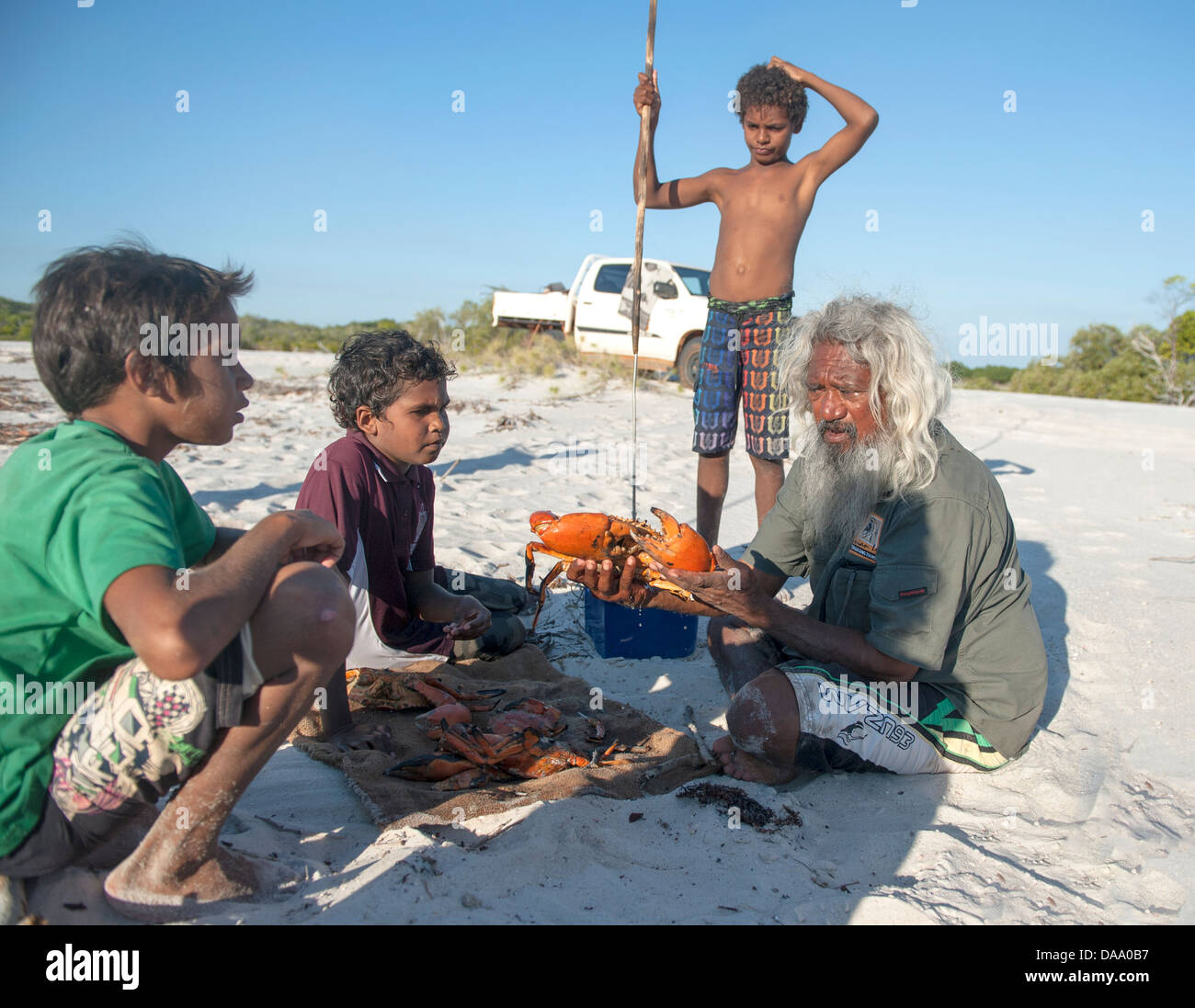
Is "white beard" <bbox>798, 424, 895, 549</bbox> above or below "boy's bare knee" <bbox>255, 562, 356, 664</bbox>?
A: above

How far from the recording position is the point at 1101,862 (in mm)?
2043

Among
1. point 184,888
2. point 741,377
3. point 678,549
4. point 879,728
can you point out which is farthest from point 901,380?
point 184,888

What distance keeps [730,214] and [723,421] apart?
1.18m

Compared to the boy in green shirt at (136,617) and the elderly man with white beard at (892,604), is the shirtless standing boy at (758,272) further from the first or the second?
the boy in green shirt at (136,617)

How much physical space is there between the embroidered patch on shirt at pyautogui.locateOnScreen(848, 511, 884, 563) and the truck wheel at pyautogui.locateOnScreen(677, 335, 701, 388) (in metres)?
8.68

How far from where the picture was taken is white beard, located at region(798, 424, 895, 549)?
8.18 feet

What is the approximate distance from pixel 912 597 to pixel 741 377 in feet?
7.47

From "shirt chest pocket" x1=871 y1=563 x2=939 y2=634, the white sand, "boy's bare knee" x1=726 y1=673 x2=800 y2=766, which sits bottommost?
the white sand

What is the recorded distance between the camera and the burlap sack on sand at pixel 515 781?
2.17 m

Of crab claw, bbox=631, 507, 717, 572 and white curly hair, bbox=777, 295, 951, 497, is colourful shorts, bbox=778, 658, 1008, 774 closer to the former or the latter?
crab claw, bbox=631, 507, 717, 572

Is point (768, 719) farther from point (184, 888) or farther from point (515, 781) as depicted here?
point (184, 888)

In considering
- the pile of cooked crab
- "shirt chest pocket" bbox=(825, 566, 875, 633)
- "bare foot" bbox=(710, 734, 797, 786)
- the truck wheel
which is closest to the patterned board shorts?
the pile of cooked crab
